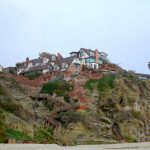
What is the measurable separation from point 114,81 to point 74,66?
58.7 ft

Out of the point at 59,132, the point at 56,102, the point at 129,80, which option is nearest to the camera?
the point at 59,132

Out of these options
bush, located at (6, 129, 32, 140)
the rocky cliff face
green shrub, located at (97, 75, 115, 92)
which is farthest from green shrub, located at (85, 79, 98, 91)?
bush, located at (6, 129, 32, 140)

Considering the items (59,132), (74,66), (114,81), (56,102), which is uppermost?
(74,66)

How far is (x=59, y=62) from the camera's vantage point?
86.4 meters

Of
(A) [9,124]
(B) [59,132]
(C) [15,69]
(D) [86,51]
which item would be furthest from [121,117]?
(C) [15,69]

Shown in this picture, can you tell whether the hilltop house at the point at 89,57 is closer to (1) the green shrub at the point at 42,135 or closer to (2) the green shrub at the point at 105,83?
(2) the green shrub at the point at 105,83

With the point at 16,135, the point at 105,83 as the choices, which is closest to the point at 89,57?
the point at 105,83

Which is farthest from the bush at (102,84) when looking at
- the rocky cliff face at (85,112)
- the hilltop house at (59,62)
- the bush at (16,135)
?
the bush at (16,135)

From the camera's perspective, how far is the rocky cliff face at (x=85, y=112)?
4769cm

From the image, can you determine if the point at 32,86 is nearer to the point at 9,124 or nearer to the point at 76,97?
the point at 76,97

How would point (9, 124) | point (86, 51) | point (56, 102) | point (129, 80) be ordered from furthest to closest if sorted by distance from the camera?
point (86, 51), point (129, 80), point (56, 102), point (9, 124)

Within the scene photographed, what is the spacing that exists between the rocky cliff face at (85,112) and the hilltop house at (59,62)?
16.0 m

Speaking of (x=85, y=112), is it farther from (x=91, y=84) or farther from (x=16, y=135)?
(x=16, y=135)

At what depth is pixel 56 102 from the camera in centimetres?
5941
